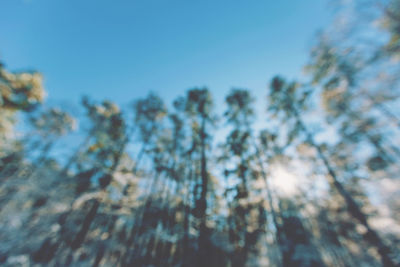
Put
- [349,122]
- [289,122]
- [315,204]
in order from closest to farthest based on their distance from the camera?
[349,122], [289,122], [315,204]

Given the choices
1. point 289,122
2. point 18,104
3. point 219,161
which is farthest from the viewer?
point 219,161

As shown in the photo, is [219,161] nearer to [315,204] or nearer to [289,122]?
[289,122]

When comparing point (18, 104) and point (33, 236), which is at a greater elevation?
point (18, 104)

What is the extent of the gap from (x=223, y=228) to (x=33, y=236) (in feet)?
73.5

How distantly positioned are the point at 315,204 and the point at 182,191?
57.9 ft

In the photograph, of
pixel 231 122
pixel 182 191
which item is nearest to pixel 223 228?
pixel 182 191

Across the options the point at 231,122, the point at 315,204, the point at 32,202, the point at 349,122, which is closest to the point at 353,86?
the point at 349,122

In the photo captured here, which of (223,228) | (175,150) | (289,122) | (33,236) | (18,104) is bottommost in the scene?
(33,236)

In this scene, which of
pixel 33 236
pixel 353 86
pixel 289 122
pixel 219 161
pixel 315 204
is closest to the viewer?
pixel 353 86

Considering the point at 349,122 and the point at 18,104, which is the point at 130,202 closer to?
the point at 18,104

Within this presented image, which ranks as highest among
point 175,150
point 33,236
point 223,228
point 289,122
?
point 175,150

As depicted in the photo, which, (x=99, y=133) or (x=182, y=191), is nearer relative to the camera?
(x=99, y=133)

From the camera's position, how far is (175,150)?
2009cm

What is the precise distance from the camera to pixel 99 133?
56.7ft
